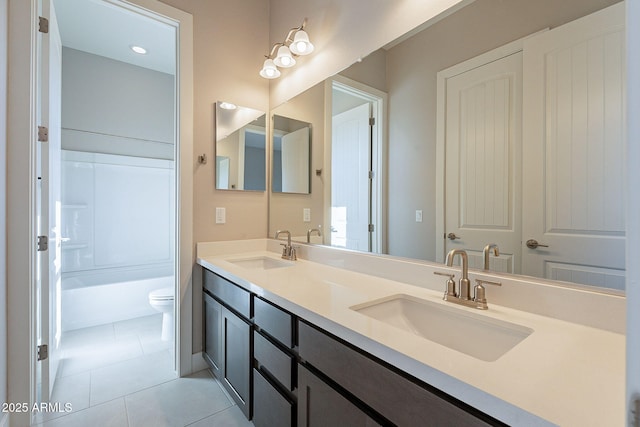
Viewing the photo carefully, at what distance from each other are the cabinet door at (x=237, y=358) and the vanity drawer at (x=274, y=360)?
3.5 inches

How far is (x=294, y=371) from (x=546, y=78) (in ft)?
4.38

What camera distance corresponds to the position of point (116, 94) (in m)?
3.12

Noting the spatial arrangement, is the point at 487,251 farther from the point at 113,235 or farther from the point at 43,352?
the point at 113,235

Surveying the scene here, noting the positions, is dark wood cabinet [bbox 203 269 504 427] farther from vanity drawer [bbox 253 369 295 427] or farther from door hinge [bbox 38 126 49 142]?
door hinge [bbox 38 126 49 142]

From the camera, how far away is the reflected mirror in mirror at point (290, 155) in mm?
2086

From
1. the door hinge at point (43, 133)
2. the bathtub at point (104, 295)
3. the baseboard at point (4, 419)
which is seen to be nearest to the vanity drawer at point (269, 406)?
the baseboard at point (4, 419)

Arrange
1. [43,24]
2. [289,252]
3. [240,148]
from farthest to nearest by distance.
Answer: [240,148] < [289,252] < [43,24]

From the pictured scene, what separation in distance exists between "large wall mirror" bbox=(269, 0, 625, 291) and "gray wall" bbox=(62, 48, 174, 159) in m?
2.81

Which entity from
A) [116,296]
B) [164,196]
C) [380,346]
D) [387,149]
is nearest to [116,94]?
[164,196]

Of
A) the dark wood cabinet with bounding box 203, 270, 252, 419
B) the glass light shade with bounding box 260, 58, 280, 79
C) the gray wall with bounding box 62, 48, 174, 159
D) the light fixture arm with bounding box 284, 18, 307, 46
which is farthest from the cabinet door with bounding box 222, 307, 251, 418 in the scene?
the gray wall with bounding box 62, 48, 174, 159

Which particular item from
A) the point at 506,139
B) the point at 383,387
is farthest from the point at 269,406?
the point at 506,139

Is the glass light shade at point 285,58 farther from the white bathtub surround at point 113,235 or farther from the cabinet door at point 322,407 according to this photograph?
the white bathtub surround at point 113,235

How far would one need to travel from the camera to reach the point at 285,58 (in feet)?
6.54

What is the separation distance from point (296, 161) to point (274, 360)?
140 centimetres
